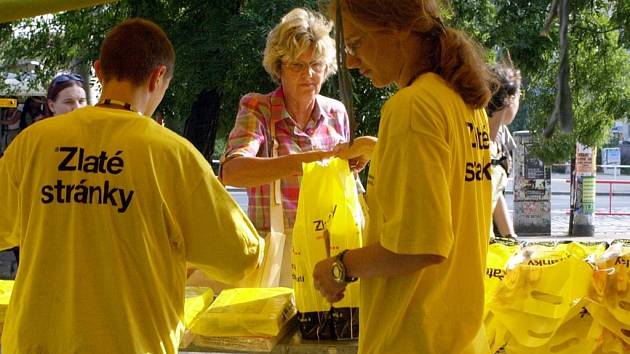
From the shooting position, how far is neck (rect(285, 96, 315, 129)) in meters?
3.14

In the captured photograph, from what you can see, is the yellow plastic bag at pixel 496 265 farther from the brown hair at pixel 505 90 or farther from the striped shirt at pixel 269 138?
the brown hair at pixel 505 90

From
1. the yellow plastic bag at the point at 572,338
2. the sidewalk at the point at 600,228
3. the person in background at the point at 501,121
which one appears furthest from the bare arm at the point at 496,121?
the sidewalk at the point at 600,228

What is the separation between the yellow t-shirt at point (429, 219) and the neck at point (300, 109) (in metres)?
1.34

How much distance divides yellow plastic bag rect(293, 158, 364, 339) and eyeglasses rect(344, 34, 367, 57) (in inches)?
27.3

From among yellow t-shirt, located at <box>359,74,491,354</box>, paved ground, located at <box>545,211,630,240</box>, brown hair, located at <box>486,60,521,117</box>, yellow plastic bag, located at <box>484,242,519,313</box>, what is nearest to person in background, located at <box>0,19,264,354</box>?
yellow t-shirt, located at <box>359,74,491,354</box>

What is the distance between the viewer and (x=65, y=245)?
77.9 inches

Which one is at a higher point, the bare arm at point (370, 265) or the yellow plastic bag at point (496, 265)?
the bare arm at point (370, 265)

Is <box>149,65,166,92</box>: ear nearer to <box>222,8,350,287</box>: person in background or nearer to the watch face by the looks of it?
the watch face

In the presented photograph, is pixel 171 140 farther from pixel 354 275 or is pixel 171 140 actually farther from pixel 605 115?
pixel 605 115

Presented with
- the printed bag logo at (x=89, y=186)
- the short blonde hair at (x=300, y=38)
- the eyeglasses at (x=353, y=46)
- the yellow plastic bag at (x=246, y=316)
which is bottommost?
the yellow plastic bag at (x=246, y=316)

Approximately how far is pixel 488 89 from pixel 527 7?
5736 mm

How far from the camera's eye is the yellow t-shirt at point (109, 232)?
197 centimetres

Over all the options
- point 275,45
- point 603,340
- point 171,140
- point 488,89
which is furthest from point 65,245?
point 603,340

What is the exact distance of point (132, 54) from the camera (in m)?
2.08
